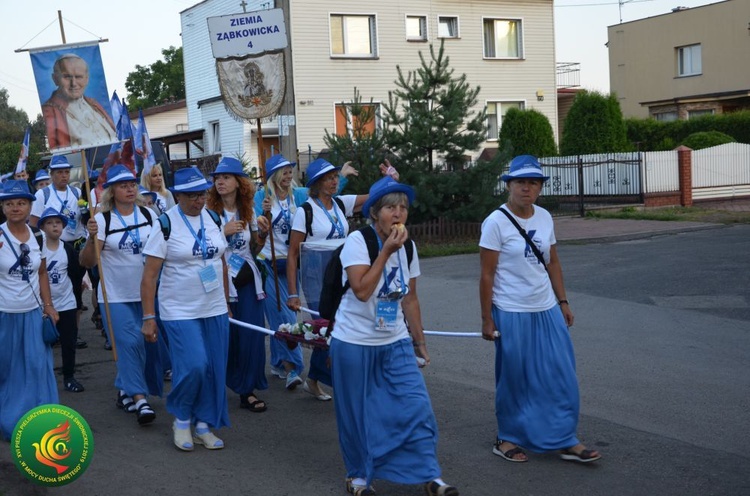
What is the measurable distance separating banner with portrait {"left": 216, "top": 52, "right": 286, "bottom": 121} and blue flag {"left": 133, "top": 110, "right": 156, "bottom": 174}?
2.31 meters

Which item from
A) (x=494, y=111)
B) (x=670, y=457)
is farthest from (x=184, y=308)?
(x=494, y=111)

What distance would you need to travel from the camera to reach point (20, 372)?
6.89 metres

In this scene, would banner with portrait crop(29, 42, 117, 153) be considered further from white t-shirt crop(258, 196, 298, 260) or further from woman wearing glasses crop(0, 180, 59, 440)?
white t-shirt crop(258, 196, 298, 260)

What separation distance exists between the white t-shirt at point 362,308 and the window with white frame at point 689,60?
44834 millimetres

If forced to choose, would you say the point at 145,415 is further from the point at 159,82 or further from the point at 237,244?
the point at 159,82

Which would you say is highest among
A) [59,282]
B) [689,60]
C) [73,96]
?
[689,60]

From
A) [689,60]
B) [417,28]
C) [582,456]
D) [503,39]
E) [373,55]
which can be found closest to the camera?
[582,456]

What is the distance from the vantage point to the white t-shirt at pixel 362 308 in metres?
5.35

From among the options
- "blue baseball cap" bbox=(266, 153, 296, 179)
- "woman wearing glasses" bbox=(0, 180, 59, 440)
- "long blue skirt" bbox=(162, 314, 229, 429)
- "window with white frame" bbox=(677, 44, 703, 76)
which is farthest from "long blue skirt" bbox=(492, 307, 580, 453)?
"window with white frame" bbox=(677, 44, 703, 76)

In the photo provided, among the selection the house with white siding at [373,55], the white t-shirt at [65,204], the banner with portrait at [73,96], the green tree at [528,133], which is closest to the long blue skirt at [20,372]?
the banner with portrait at [73,96]

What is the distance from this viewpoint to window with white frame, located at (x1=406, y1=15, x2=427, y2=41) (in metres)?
33.2

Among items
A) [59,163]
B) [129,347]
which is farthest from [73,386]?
[59,163]

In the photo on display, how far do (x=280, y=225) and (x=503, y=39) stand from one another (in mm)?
28387

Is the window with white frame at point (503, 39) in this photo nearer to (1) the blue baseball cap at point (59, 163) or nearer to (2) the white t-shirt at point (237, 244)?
(1) the blue baseball cap at point (59, 163)
